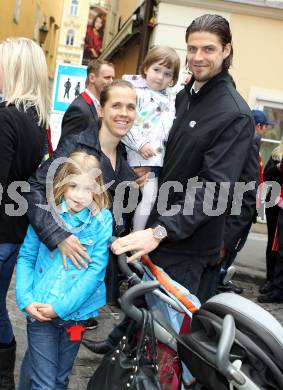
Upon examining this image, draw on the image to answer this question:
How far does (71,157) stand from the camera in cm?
285

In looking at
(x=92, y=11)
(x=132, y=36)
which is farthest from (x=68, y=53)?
(x=132, y=36)

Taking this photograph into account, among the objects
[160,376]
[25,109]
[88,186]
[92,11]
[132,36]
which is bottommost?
[160,376]

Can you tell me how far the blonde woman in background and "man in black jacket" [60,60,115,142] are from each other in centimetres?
109

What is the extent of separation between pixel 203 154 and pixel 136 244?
0.57 meters

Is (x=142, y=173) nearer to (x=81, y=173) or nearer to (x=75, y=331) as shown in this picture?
(x=81, y=173)

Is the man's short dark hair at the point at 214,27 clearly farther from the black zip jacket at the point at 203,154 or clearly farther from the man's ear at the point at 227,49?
the black zip jacket at the point at 203,154

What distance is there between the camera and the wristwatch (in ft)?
8.73

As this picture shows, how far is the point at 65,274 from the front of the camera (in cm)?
276

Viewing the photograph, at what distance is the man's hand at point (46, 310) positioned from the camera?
106 inches

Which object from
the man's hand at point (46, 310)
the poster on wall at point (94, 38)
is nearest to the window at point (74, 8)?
the poster on wall at point (94, 38)

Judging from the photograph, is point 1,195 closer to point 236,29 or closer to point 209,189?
point 209,189

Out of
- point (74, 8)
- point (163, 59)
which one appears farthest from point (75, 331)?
point (74, 8)

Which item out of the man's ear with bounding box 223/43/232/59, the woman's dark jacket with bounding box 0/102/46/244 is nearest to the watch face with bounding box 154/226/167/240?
the woman's dark jacket with bounding box 0/102/46/244

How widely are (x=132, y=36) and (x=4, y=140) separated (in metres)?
11.7
